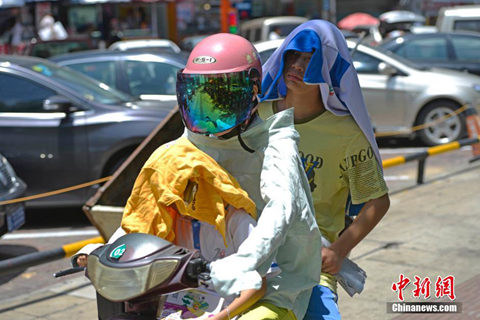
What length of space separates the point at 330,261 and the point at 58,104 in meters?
5.48

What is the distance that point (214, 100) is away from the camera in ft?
7.72

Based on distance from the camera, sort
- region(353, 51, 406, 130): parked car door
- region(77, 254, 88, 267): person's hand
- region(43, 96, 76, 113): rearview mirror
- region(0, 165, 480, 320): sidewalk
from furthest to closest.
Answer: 1. region(353, 51, 406, 130): parked car door
2. region(43, 96, 76, 113): rearview mirror
3. region(0, 165, 480, 320): sidewalk
4. region(77, 254, 88, 267): person's hand

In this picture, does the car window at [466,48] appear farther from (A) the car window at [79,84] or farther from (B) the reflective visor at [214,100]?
(B) the reflective visor at [214,100]

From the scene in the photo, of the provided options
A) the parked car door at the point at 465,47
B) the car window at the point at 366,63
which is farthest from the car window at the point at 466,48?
the car window at the point at 366,63

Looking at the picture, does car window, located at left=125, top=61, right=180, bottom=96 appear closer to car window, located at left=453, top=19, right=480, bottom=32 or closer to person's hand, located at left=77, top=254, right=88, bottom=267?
person's hand, located at left=77, top=254, right=88, bottom=267

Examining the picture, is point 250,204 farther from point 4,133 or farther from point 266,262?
A: point 4,133

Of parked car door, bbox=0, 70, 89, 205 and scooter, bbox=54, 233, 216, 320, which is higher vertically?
scooter, bbox=54, 233, 216, 320

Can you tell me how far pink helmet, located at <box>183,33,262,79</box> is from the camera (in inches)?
93.4

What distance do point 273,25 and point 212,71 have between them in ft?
62.7

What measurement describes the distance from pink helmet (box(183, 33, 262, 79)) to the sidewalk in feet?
9.57

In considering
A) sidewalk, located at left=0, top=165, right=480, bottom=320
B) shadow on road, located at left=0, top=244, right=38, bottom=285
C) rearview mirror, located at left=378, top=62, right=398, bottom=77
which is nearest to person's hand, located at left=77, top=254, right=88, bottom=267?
sidewalk, located at left=0, top=165, right=480, bottom=320

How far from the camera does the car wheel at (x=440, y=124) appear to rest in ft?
39.0

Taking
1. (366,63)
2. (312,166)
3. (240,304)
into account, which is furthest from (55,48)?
(240,304)

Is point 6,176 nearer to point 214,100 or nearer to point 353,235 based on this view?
point 353,235
